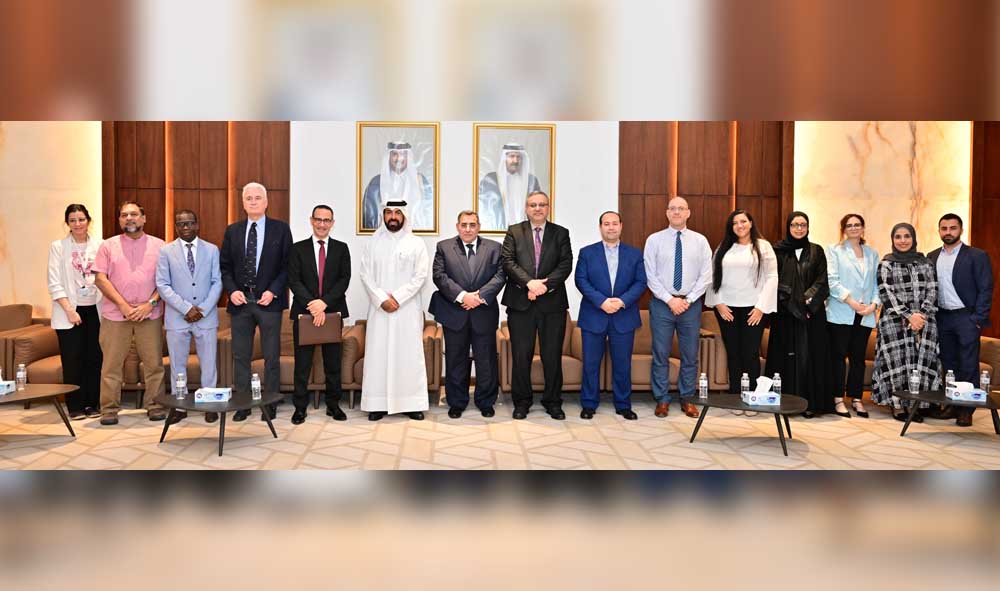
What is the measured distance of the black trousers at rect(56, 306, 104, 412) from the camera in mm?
5309

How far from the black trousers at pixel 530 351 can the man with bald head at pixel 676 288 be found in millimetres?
736

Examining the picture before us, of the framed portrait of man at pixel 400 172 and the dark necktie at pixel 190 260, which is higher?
the framed portrait of man at pixel 400 172

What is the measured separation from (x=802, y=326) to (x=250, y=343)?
13.4ft

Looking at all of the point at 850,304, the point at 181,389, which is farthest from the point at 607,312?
the point at 181,389

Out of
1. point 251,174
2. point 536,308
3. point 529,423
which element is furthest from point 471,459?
point 251,174

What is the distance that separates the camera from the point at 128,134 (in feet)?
22.5

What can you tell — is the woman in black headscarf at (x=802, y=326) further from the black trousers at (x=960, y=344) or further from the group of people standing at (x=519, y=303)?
the black trousers at (x=960, y=344)

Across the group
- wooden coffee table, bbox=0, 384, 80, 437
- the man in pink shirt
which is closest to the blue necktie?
the man in pink shirt

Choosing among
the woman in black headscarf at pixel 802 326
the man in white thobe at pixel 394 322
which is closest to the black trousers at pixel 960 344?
the woman in black headscarf at pixel 802 326

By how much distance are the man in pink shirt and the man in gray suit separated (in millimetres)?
135

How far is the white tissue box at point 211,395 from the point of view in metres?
4.38

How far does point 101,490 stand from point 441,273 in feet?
9.60

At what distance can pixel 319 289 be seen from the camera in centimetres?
538

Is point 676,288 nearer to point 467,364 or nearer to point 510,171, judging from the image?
point 467,364
